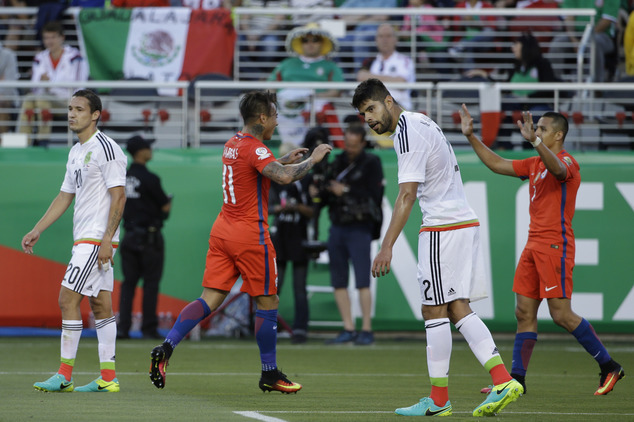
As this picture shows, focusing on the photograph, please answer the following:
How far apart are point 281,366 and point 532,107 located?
257 inches

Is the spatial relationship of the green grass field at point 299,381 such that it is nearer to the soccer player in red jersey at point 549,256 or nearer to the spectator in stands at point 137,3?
the soccer player in red jersey at point 549,256

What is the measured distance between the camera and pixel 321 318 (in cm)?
1383

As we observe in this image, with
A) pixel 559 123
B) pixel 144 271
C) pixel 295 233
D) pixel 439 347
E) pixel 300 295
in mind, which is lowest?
pixel 300 295

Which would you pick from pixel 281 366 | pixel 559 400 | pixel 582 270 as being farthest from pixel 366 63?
pixel 559 400

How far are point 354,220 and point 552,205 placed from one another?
450 centimetres

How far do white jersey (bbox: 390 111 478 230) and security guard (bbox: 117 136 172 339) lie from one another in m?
6.78

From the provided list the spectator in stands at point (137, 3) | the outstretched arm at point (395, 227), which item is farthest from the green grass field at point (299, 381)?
the spectator in stands at point (137, 3)

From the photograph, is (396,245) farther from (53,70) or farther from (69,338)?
(69,338)

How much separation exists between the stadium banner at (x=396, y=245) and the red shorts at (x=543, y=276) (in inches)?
201

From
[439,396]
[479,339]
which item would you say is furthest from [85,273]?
[479,339]

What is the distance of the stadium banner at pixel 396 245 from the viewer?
44.4ft

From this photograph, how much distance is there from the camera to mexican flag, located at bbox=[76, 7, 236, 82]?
15766 mm

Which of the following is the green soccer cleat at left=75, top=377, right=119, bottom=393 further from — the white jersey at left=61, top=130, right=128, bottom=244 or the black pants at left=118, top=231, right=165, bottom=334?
the black pants at left=118, top=231, right=165, bottom=334

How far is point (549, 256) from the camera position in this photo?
27.4 feet
